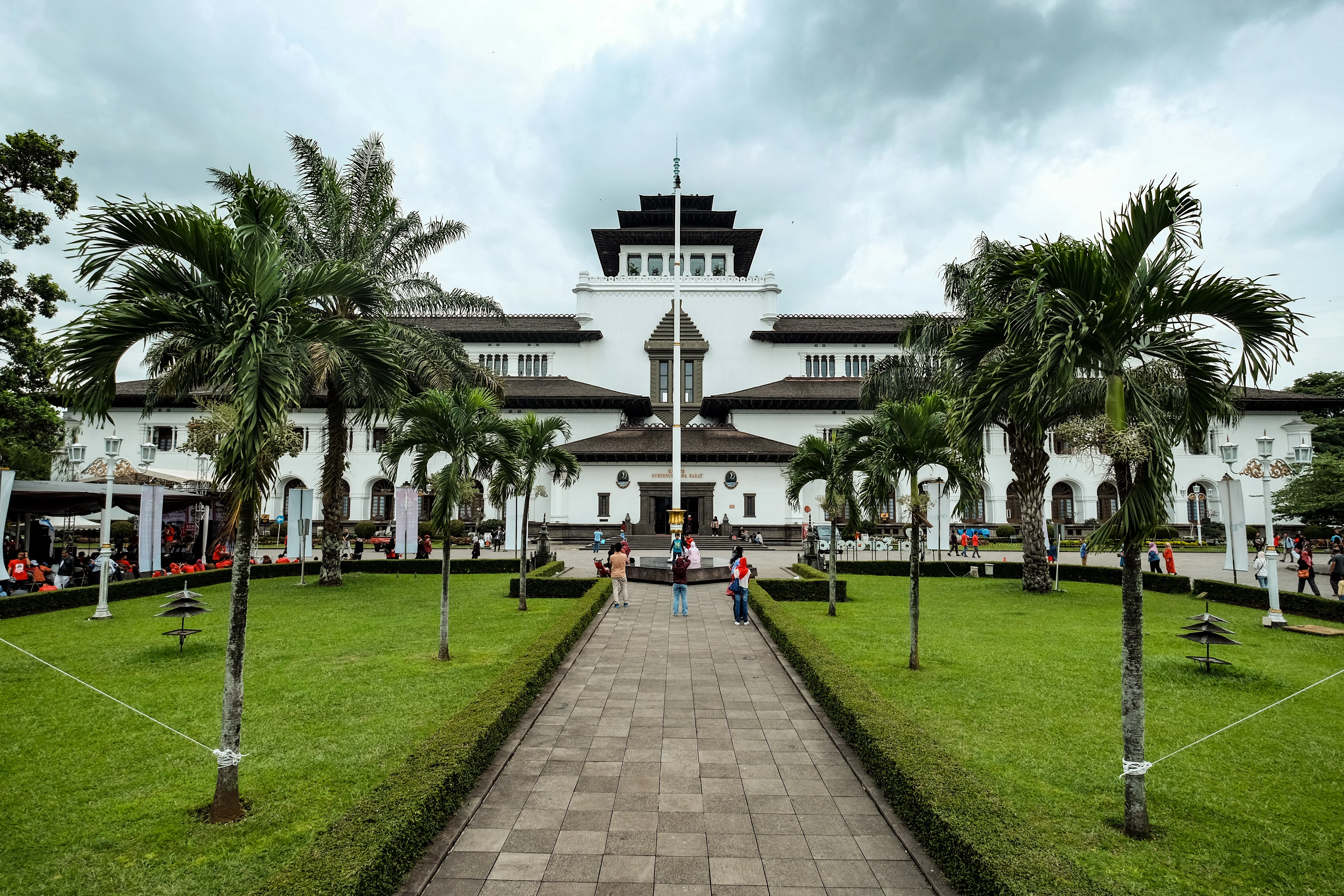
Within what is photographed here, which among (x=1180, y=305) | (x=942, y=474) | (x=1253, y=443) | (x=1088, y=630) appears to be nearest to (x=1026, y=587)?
(x=1088, y=630)

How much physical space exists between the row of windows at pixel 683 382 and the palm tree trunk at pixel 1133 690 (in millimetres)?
38925

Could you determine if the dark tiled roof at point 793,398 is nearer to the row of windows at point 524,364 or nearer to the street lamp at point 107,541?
the row of windows at point 524,364

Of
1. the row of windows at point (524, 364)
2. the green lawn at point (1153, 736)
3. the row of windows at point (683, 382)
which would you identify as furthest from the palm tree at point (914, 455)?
the row of windows at point (524, 364)

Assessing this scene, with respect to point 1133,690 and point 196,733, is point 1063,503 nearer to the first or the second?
point 1133,690

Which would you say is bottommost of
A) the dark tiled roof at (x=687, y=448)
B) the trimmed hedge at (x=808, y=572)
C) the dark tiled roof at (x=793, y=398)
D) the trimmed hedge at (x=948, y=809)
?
the trimmed hedge at (x=948, y=809)

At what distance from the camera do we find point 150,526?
19.0 metres

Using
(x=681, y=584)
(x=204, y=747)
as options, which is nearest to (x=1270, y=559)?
(x=681, y=584)

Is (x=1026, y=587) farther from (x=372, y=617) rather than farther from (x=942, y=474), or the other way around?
(x=942, y=474)

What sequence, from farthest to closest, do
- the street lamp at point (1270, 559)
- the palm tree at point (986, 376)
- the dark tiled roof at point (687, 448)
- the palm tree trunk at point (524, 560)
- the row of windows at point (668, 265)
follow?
the row of windows at point (668, 265) → the dark tiled roof at point (687, 448) → the palm tree trunk at point (524, 560) → the street lamp at point (1270, 559) → the palm tree at point (986, 376)

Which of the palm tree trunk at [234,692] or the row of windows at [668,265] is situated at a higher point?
the row of windows at [668,265]

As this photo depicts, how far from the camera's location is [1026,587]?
19.8 metres

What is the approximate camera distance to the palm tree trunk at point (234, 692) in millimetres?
5168

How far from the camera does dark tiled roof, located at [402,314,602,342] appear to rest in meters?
44.9

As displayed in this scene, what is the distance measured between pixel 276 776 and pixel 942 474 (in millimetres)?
43137
